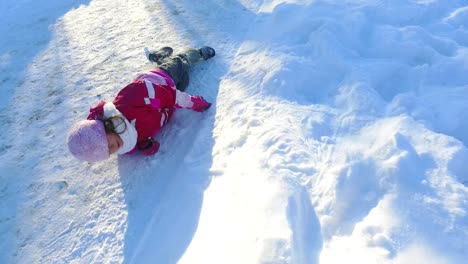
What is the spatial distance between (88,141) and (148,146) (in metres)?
0.37

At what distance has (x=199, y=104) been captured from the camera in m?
2.30

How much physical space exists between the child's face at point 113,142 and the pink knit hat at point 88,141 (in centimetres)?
5

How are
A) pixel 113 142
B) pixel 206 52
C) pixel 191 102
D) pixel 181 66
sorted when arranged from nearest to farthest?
pixel 113 142
pixel 191 102
pixel 181 66
pixel 206 52

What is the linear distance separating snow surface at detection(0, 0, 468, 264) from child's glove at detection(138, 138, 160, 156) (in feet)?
0.16

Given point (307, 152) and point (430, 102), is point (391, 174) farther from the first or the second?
point (430, 102)

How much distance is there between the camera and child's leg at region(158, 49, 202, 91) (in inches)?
100

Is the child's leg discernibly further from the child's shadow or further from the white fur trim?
the white fur trim

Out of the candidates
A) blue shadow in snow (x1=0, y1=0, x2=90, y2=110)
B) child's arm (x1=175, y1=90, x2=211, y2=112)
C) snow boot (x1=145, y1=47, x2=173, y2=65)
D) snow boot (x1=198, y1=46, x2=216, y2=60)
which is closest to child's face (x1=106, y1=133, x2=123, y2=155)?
child's arm (x1=175, y1=90, x2=211, y2=112)

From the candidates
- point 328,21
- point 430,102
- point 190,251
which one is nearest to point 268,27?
point 328,21

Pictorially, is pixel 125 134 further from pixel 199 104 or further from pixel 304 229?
pixel 304 229

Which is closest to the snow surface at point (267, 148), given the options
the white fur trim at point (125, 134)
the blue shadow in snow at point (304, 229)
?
the blue shadow in snow at point (304, 229)

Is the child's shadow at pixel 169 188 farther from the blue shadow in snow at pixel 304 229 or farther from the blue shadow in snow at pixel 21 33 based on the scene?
the blue shadow in snow at pixel 21 33

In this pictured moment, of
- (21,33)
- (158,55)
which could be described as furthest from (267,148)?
(21,33)

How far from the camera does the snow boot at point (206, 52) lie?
106 inches
